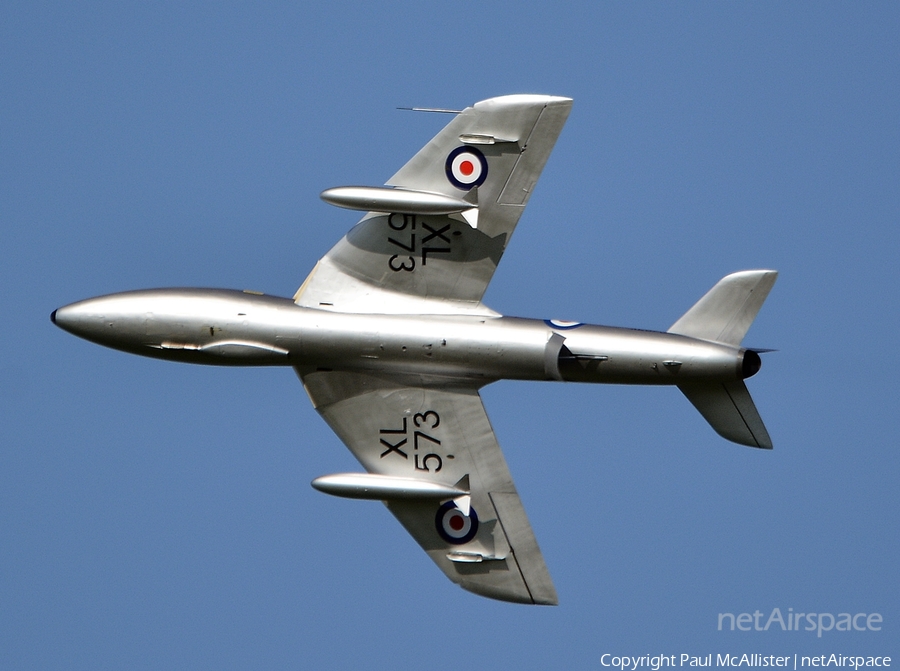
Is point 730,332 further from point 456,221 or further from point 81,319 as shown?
point 81,319

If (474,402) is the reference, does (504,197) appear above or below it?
above

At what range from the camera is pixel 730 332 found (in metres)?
20.6

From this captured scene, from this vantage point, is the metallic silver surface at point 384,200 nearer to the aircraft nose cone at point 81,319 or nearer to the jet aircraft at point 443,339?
the jet aircraft at point 443,339

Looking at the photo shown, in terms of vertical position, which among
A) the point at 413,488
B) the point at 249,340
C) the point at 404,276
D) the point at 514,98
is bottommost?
the point at 413,488

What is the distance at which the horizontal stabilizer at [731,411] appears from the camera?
20.9 meters

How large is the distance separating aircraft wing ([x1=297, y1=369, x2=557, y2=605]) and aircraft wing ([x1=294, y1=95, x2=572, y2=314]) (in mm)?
1225

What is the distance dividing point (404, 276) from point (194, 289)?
123 inches

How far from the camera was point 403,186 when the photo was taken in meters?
21.4

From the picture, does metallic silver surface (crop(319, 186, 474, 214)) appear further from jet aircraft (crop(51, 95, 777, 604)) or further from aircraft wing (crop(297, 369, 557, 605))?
aircraft wing (crop(297, 369, 557, 605))

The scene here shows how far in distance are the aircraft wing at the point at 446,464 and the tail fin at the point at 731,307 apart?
3458mm

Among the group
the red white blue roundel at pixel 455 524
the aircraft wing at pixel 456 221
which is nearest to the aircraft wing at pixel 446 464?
the red white blue roundel at pixel 455 524

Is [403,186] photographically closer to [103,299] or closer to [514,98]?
[514,98]

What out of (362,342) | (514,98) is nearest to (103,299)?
(362,342)

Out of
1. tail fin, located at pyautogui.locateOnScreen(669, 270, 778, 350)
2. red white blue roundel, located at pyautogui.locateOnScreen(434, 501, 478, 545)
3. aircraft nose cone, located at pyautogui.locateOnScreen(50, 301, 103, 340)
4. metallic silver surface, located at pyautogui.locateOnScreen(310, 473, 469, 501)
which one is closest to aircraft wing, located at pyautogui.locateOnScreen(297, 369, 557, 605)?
red white blue roundel, located at pyautogui.locateOnScreen(434, 501, 478, 545)
